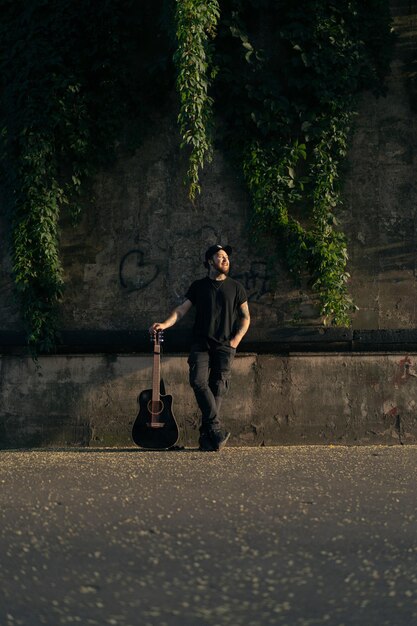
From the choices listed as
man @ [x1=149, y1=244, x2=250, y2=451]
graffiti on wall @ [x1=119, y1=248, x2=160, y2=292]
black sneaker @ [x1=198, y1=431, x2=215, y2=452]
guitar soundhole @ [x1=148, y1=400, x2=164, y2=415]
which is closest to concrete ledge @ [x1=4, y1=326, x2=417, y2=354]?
graffiti on wall @ [x1=119, y1=248, x2=160, y2=292]

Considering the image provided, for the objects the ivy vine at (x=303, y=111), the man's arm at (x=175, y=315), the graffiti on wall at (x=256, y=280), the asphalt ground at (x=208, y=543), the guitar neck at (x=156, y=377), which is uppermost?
the ivy vine at (x=303, y=111)

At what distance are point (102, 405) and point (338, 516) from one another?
4.99 m

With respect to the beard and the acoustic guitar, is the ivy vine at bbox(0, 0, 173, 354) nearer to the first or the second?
the acoustic guitar

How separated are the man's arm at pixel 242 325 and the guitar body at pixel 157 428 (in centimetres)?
78

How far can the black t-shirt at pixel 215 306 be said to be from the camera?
32.9 ft

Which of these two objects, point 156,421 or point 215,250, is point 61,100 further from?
point 156,421

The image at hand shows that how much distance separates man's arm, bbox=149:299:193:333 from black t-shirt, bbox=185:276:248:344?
68mm

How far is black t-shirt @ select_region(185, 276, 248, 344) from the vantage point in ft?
32.9

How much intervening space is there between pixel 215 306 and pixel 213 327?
0.20m

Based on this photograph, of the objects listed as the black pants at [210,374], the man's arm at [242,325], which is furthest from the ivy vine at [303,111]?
the black pants at [210,374]

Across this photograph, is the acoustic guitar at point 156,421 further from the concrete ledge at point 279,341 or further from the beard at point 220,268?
the concrete ledge at point 279,341

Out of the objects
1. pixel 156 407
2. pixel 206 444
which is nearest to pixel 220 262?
pixel 156 407

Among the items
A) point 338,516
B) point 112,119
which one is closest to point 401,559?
Result: point 338,516

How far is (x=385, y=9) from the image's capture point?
11125 millimetres
